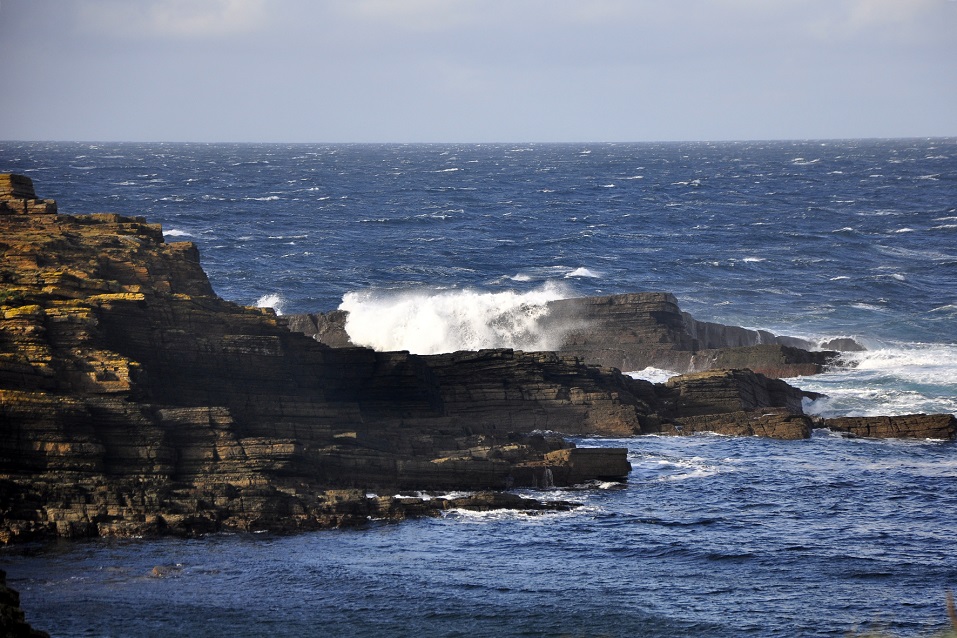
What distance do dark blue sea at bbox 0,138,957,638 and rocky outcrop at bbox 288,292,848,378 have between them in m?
1.94

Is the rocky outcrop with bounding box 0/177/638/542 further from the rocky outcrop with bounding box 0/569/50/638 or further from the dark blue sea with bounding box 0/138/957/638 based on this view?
the rocky outcrop with bounding box 0/569/50/638

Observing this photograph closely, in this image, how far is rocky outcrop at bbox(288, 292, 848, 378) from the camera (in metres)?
52.3

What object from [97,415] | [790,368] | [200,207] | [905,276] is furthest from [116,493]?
[200,207]

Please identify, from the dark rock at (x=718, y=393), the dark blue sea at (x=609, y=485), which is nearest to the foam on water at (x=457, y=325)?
the dark blue sea at (x=609, y=485)

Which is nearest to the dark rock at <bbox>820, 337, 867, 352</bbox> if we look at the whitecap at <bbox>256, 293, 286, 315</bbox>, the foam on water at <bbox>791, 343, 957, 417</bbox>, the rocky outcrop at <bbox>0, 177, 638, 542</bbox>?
the foam on water at <bbox>791, 343, 957, 417</bbox>

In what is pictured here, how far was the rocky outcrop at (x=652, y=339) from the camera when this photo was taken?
A: 172ft

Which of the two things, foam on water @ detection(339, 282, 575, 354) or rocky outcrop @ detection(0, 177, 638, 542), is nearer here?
rocky outcrop @ detection(0, 177, 638, 542)

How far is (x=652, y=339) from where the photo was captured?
5394 centimetres

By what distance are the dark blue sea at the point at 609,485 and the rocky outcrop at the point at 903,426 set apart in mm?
657

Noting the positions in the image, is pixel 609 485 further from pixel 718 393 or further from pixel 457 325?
pixel 457 325

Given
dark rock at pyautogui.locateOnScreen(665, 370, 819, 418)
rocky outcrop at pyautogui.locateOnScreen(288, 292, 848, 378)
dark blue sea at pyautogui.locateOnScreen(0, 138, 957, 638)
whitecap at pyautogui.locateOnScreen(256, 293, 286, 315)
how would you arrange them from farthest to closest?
whitecap at pyautogui.locateOnScreen(256, 293, 286, 315) < rocky outcrop at pyautogui.locateOnScreen(288, 292, 848, 378) < dark rock at pyautogui.locateOnScreen(665, 370, 819, 418) < dark blue sea at pyautogui.locateOnScreen(0, 138, 957, 638)

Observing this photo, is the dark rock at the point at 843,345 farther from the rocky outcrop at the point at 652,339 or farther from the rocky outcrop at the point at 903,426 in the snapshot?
the rocky outcrop at the point at 903,426

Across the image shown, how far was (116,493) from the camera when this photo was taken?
29.1 m

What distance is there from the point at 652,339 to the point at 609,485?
1940 cm
